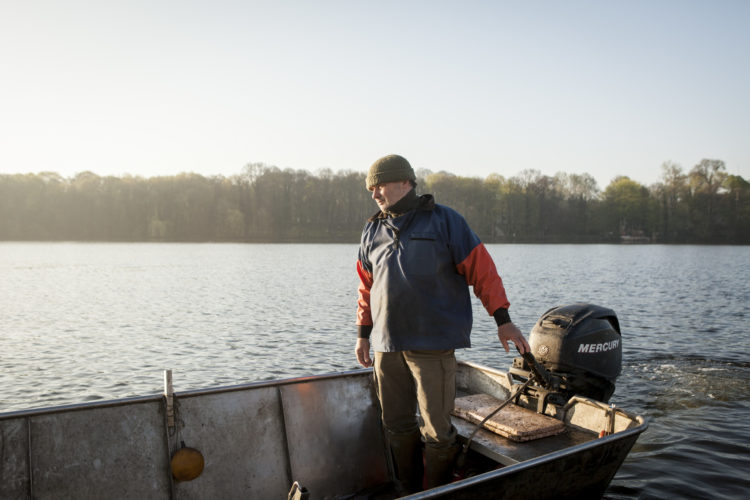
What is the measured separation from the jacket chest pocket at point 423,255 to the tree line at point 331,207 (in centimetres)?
9098

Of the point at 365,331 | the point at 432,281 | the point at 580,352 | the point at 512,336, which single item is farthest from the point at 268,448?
the point at 580,352

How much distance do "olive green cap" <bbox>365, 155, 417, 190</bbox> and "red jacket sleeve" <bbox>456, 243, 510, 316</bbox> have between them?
0.67 meters

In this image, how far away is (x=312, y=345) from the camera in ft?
45.1

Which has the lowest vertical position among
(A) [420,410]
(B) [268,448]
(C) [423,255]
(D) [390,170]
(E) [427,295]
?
(B) [268,448]

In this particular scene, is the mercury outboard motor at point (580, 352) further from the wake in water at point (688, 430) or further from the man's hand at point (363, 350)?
the man's hand at point (363, 350)

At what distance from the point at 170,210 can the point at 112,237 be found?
1119 cm

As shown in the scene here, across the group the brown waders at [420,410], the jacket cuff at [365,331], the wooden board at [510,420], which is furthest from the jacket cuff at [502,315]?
the wooden board at [510,420]

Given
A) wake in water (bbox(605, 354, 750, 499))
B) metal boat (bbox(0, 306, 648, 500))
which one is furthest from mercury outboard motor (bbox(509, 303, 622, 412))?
wake in water (bbox(605, 354, 750, 499))

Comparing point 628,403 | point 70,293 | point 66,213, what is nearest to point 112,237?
point 66,213

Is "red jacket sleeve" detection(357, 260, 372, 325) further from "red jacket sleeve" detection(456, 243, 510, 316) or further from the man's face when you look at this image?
"red jacket sleeve" detection(456, 243, 510, 316)

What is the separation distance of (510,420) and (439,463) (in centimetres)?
111

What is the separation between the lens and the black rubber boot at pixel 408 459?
13.6ft

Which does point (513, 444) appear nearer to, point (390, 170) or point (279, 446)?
point (279, 446)

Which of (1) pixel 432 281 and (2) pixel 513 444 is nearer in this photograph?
(1) pixel 432 281
